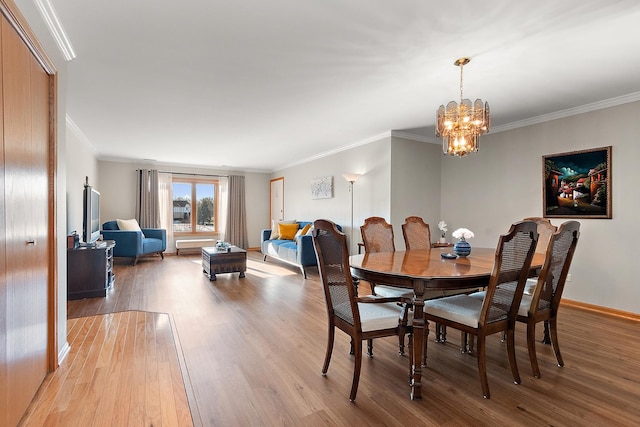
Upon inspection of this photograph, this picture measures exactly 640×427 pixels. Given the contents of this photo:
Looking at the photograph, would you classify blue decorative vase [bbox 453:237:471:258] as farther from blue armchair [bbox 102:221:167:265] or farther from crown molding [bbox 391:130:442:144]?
blue armchair [bbox 102:221:167:265]

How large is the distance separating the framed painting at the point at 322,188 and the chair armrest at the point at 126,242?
3.58 meters

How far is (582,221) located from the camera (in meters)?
3.73

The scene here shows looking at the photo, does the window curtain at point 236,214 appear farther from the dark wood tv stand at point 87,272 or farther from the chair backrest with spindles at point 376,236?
the chair backrest with spindles at point 376,236

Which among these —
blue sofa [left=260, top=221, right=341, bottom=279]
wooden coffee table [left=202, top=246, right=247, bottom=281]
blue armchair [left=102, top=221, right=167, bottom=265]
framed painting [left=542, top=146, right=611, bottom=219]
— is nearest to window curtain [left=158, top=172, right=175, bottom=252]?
blue armchair [left=102, top=221, right=167, bottom=265]

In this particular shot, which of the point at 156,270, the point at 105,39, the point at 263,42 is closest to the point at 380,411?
the point at 263,42

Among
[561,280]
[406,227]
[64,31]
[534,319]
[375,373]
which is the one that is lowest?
[375,373]

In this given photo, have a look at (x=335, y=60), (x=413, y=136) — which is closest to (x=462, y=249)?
(x=335, y=60)

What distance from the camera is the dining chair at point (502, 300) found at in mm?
1890

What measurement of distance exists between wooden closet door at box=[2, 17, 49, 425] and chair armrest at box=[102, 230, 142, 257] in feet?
14.6

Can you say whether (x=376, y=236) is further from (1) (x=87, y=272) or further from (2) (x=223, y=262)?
(1) (x=87, y=272)

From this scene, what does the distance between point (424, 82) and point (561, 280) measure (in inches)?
80.0

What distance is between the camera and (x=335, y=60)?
104 inches

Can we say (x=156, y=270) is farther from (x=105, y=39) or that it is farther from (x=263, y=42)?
(x=263, y=42)

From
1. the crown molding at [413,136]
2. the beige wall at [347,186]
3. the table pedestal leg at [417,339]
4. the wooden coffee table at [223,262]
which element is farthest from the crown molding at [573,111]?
the wooden coffee table at [223,262]
